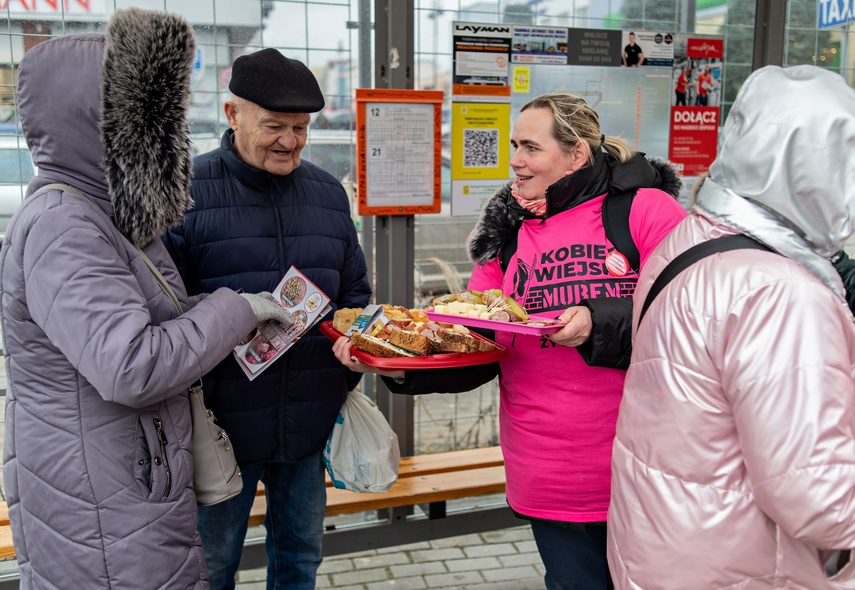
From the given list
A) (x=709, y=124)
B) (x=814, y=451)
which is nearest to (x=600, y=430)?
(x=814, y=451)

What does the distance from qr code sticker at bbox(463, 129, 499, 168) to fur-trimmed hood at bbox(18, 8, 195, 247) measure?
6.82 feet

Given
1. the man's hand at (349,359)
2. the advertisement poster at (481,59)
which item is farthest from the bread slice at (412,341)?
the advertisement poster at (481,59)

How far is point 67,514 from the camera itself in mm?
2035

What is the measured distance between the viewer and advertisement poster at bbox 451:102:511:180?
13.3ft

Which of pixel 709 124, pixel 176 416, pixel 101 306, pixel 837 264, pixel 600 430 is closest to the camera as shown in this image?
pixel 101 306

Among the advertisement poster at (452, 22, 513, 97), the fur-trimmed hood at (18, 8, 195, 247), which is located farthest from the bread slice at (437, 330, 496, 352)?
the advertisement poster at (452, 22, 513, 97)

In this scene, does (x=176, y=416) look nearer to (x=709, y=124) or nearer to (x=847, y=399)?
(x=847, y=399)

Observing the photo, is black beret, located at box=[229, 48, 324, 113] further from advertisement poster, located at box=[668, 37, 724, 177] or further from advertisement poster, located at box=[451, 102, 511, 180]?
advertisement poster, located at box=[668, 37, 724, 177]

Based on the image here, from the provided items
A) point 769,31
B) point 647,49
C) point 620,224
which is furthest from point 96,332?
point 769,31

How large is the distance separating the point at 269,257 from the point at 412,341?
60cm

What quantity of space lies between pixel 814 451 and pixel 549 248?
1217 mm

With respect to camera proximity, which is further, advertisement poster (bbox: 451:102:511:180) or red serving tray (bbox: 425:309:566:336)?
advertisement poster (bbox: 451:102:511:180)

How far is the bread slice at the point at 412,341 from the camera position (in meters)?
2.64

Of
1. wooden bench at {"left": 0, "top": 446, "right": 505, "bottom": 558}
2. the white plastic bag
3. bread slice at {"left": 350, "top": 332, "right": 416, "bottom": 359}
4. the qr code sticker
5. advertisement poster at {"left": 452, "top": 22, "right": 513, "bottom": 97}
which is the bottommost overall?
wooden bench at {"left": 0, "top": 446, "right": 505, "bottom": 558}
